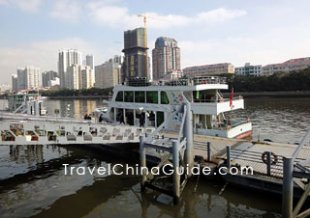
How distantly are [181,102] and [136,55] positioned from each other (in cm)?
15462

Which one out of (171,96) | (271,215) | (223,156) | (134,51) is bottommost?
(271,215)

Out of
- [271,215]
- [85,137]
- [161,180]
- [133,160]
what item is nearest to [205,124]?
[133,160]

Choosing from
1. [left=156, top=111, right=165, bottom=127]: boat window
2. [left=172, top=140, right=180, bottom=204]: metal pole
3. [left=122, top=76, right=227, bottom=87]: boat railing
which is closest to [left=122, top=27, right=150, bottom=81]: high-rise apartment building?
[left=122, top=76, right=227, bottom=87]: boat railing

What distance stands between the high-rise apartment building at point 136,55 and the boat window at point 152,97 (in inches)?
4636

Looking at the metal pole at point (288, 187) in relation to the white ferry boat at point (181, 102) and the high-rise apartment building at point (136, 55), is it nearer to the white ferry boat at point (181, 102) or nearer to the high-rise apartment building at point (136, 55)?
the white ferry boat at point (181, 102)

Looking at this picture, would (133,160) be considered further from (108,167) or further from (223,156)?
(223,156)

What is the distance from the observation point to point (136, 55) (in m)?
175

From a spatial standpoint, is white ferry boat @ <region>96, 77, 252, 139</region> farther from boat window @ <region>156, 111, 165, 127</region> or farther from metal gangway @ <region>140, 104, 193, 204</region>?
metal gangway @ <region>140, 104, 193, 204</region>

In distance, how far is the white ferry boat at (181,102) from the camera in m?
23.8

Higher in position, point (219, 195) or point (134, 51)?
point (134, 51)

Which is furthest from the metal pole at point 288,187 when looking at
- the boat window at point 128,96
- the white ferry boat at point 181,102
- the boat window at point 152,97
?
the boat window at point 128,96

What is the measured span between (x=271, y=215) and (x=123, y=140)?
10678 millimetres

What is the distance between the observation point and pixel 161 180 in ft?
58.9

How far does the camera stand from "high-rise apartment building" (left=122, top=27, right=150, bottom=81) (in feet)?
530
